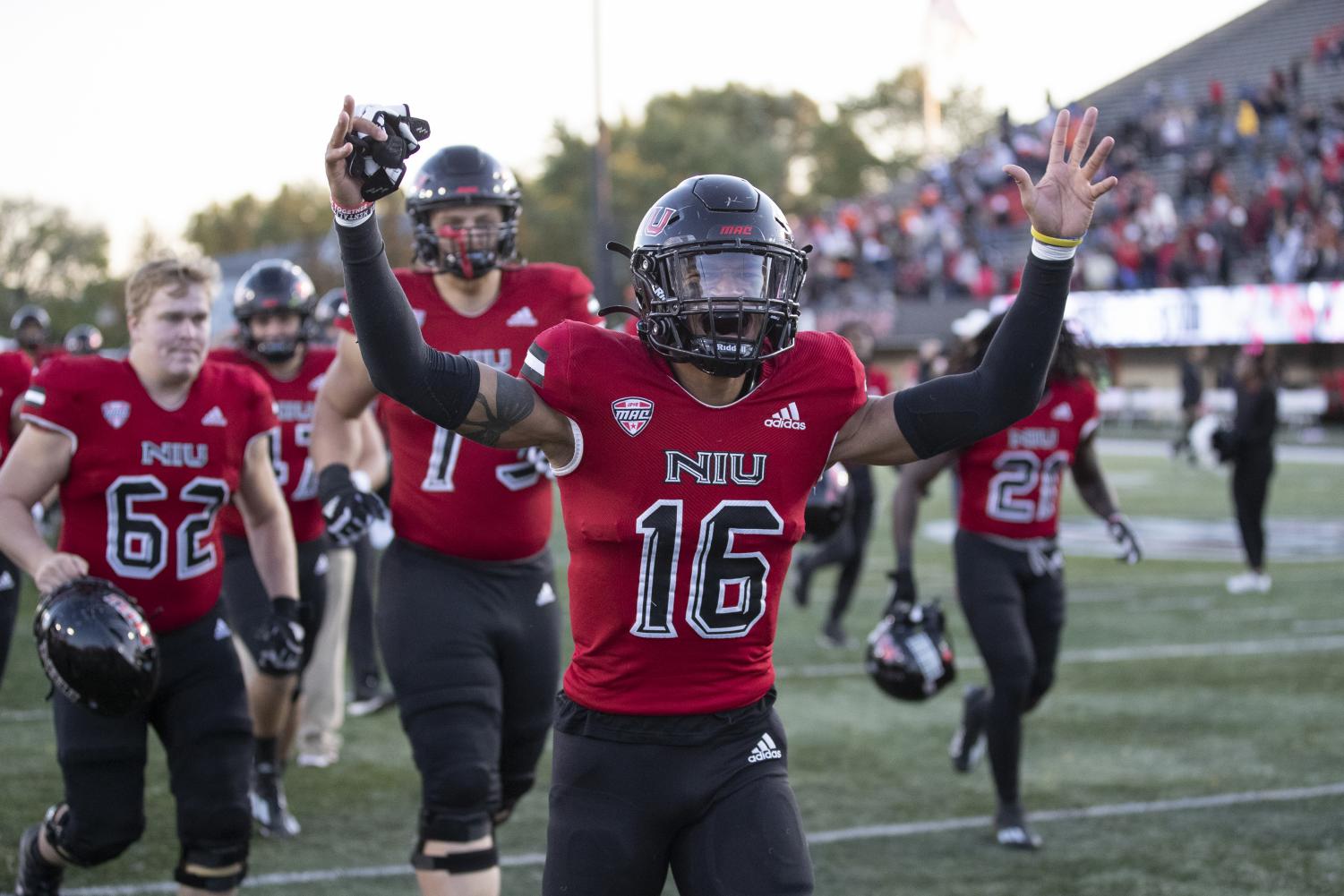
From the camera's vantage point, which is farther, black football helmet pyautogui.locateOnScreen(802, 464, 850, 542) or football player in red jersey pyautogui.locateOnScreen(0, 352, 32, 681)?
football player in red jersey pyautogui.locateOnScreen(0, 352, 32, 681)

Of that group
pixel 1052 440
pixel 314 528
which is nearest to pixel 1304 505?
pixel 1052 440

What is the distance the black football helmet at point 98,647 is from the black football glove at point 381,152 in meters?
1.69

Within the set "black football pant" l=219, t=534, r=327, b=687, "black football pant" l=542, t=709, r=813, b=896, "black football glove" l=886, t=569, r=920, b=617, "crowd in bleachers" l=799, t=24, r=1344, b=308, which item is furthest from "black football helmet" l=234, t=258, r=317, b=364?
"crowd in bleachers" l=799, t=24, r=1344, b=308

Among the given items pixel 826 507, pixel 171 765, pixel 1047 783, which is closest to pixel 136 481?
pixel 171 765

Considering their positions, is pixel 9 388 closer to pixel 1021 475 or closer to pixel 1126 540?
pixel 1021 475

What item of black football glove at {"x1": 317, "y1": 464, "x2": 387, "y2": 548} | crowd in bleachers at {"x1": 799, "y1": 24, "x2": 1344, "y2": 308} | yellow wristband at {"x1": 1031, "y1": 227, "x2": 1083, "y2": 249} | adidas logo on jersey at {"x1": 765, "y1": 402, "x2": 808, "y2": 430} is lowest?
black football glove at {"x1": 317, "y1": 464, "x2": 387, "y2": 548}

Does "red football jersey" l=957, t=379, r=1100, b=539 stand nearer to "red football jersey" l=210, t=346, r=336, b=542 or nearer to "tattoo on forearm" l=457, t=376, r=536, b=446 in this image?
"red football jersey" l=210, t=346, r=336, b=542

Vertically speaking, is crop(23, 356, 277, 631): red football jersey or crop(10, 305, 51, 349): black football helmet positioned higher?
crop(10, 305, 51, 349): black football helmet

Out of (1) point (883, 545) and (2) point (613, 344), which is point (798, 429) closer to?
(2) point (613, 344)

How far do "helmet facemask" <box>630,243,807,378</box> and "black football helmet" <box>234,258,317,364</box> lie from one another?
142 inches

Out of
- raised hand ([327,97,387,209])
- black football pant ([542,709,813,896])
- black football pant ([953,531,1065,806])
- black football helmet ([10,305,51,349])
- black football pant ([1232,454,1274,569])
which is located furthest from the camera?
black football pant ([1232,454,1274,569])

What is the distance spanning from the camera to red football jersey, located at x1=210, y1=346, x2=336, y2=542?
20.9 ft

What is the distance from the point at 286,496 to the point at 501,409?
11.7 feet

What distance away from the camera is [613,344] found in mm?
3133
